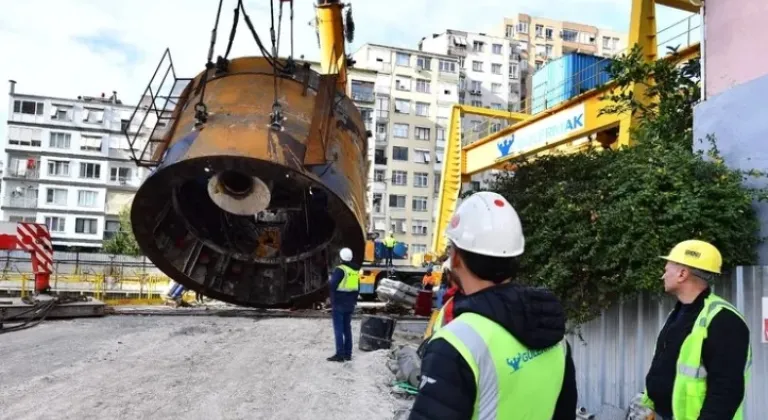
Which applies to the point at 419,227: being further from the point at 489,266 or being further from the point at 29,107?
the point at 489,266

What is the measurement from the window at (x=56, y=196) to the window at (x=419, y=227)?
2412 cm

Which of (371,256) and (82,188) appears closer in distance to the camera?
(371,256)

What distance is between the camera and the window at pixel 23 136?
47.9 meters

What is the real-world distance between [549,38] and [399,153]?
2622 cm

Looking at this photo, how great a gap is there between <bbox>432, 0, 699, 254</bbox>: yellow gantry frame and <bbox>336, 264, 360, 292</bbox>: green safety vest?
1353 millimetres

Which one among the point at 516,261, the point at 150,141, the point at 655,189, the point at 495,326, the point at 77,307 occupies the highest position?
the point at 150,141

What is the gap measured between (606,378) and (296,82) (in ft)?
16.2

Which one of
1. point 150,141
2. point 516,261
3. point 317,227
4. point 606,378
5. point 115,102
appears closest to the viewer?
point 516,261

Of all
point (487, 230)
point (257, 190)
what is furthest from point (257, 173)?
point (487, 230)

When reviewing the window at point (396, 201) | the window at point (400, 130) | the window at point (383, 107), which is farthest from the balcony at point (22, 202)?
the window at point (400, 130)

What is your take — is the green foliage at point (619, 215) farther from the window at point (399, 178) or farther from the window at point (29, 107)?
the window at point (29, 107)

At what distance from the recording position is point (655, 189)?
4766 millimetres

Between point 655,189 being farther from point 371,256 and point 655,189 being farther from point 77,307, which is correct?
point 371,256

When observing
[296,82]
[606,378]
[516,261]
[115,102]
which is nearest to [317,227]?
[296,82]
